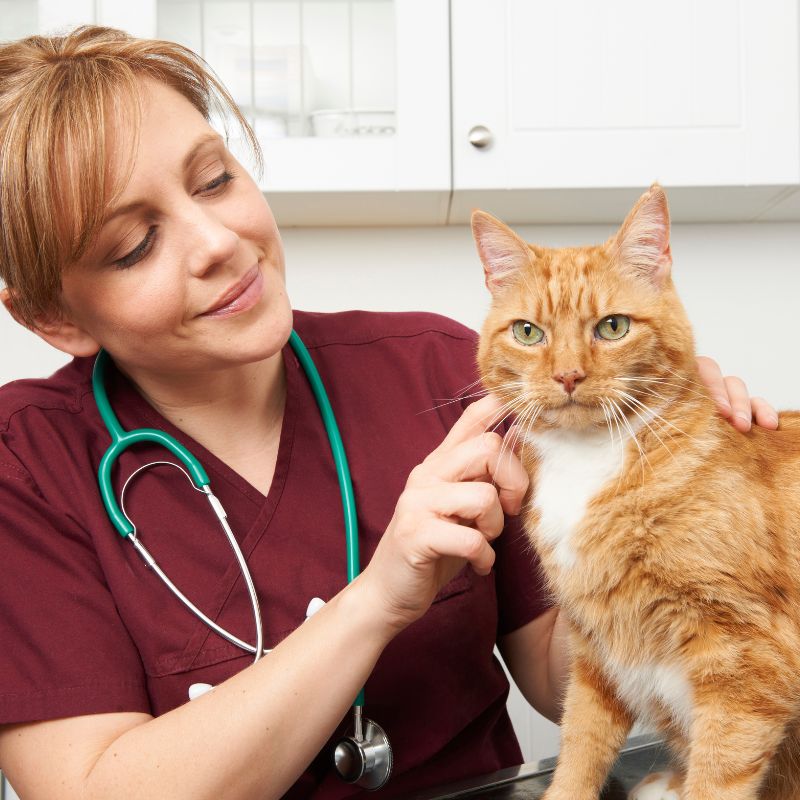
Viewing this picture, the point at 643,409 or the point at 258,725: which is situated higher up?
the point at 643,409

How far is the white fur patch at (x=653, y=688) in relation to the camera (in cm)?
92

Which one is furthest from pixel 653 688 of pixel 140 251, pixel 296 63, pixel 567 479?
pixel 296 63

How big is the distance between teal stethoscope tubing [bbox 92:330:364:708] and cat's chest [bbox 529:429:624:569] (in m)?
0.23

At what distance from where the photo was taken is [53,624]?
1.02m

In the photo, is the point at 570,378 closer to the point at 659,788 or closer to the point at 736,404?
the point at 736,404

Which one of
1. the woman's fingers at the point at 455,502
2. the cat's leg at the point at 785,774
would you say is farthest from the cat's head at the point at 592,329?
the cat's leg at the point at 785,774

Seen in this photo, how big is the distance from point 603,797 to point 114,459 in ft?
2.28

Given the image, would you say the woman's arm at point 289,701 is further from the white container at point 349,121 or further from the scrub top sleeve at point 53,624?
the white container at point 349,121

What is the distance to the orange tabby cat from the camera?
0.86 m

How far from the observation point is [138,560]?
1.10 meters

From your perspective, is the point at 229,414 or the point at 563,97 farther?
the point at 563,97

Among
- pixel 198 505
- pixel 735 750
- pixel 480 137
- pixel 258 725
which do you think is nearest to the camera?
pixel 735 750

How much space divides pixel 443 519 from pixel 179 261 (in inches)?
17.1

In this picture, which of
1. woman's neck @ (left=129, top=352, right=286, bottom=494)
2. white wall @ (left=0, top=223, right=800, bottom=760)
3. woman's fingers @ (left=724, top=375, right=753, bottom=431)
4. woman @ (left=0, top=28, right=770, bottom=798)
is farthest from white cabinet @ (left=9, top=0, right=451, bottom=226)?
woman's fingers @ (left=724, top=375, right=753, bottom=431)
